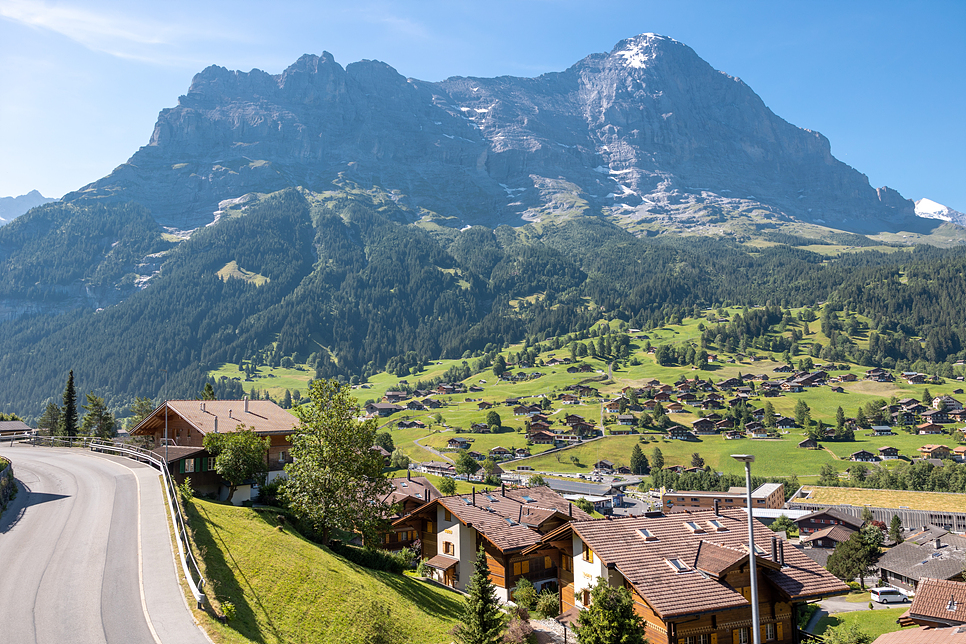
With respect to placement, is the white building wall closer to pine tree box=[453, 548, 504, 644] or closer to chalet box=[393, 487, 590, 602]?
chalet box=[393, 487, 590, 602]

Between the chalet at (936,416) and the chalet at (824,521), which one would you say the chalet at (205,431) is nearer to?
the chalet at (824,521)

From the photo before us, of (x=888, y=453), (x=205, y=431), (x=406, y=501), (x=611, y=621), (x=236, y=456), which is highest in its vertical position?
(x=205, y=431)

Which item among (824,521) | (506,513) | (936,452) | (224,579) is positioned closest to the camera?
(224,579)

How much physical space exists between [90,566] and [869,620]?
61096 millimetres

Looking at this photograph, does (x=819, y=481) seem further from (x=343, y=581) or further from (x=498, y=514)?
(x=343, y=581)

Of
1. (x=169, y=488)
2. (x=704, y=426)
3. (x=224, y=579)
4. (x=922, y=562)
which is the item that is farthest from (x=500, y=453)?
(x=224, y=579)

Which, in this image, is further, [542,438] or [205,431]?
[542,438]

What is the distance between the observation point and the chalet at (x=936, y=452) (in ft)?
525

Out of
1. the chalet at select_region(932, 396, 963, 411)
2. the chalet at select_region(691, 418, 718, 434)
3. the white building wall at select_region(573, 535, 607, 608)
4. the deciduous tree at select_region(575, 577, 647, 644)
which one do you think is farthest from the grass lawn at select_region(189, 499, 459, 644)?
the chalet at select_region(932, 396, 963, 411)

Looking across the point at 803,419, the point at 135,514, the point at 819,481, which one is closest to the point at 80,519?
the point at 135,514

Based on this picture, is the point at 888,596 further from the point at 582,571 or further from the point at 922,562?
the point at 582,571

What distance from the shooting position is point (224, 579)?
28.4 m

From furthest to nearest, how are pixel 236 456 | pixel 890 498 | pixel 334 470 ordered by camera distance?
pixel 890 498 → pixel 236 456 → pixel 334 470

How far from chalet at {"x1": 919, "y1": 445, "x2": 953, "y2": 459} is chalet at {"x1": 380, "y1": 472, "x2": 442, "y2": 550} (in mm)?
147286
